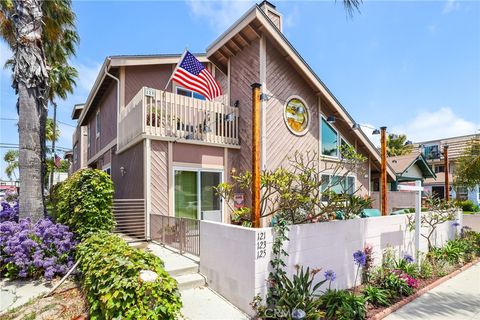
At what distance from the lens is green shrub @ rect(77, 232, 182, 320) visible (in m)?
3.60

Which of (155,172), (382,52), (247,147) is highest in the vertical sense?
(382,52)

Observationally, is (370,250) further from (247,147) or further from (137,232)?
(137,232)

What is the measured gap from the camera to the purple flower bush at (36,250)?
5.75 meters

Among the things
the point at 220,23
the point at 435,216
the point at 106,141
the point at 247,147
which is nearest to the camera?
the point at 435,216

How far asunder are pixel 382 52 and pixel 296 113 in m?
3.59

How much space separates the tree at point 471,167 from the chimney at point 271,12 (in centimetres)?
1148

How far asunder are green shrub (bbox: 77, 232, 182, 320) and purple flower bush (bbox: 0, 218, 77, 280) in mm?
1741

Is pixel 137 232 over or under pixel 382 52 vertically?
under

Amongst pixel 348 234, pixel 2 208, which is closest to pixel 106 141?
pixel 2 208

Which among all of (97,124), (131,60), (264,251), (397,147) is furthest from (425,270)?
(397,147)

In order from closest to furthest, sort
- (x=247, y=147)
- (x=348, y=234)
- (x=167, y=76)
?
(x=348, y=234) < (x=247, y=147) < (x=167, y=76)

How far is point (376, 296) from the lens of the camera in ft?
17.9

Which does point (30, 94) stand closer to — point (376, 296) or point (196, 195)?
point (196, 195)

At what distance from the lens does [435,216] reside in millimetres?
8484
